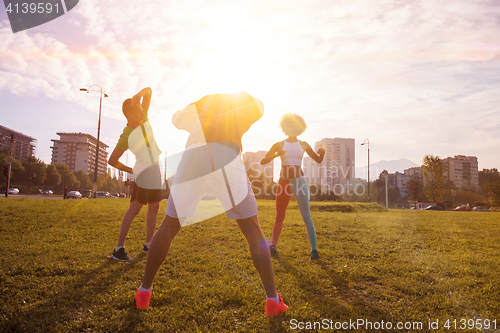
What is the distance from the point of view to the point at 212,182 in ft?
7.73

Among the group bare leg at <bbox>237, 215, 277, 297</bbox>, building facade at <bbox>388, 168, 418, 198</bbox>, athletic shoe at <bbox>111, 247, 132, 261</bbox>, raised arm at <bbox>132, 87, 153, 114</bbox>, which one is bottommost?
athletic shoe at <bbox>111, 247, 132, 261</bbox>

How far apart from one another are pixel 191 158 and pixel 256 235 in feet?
2.98

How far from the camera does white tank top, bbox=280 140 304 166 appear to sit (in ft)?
14.6

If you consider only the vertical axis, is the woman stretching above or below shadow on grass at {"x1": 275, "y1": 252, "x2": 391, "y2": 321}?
above

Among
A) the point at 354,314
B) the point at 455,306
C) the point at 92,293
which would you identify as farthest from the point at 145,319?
the point at 455,306

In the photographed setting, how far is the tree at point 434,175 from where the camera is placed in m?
49.3

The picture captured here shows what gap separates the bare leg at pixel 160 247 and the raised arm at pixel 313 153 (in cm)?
270

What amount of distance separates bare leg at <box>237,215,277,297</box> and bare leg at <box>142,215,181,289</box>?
636 millimetres

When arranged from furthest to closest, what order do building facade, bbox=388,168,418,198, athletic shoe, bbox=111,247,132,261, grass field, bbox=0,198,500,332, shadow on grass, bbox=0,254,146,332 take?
building facade, bbox=388,168,418,198 < athletic shoe, bbox=111,247,132,261 < grass field, bbox=0,198,500,332 < shadow on grass, bbox=0,254,146,332

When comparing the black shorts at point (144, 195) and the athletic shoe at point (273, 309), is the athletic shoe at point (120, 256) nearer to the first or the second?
the black shorts at point (144, 195)

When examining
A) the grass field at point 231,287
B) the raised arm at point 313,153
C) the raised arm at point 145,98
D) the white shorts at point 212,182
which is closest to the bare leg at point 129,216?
the grass field at point 231,287

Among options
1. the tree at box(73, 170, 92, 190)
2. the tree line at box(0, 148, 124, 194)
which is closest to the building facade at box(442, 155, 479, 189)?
the tree at box(73, 170, 92, 190)

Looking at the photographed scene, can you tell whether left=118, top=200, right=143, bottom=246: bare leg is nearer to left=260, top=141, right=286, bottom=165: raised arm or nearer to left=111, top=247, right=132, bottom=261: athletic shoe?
left=111, top=247, right=132, bottom=261: athletic shoe

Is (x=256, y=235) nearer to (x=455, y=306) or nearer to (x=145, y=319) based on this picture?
(x=145, y=319)
